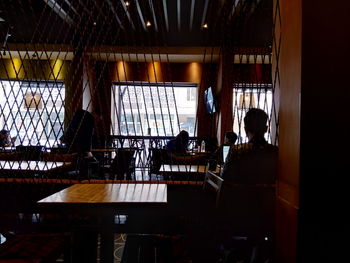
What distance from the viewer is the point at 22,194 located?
2656 mm

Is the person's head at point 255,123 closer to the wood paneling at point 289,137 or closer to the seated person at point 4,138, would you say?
the wood paneling at point 289,137

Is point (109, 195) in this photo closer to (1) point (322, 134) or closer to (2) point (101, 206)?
(2) point (101, 206)

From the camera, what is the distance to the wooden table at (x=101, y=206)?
1615 millimetres

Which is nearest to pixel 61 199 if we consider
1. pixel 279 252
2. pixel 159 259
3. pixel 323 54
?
pixel 159 259

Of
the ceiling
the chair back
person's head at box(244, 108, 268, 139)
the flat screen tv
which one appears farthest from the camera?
the flat screen tv

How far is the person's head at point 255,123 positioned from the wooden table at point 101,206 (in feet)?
2.69

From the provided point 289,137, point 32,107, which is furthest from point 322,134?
point 32,107

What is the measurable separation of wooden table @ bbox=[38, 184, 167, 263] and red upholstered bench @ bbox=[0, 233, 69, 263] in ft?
0.47

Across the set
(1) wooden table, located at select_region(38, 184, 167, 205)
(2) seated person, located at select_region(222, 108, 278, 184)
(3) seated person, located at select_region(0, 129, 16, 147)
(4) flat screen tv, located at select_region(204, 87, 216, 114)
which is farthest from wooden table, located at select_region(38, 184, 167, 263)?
(4) flat screen tv, located at select_region(204, 87, 216, 114)

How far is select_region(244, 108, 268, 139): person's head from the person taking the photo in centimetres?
233

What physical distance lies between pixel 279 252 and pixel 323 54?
3.03 feet

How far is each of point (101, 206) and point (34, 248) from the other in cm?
52

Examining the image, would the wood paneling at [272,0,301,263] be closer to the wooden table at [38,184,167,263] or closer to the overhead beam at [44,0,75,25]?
the wooden table at [38,184,167,263]

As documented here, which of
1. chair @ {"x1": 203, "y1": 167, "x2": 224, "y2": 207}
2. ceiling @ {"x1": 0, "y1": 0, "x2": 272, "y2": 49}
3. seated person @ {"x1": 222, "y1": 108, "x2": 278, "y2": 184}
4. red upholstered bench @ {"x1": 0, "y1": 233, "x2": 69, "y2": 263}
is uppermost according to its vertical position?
ceiling @ {"x1": 0, "y1": 0, "x2": 272, "y2": 49}
